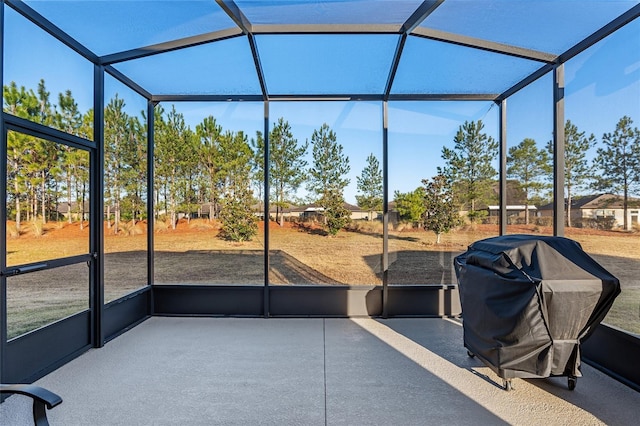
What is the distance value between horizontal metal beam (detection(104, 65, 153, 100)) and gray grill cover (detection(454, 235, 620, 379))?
4.54 meters

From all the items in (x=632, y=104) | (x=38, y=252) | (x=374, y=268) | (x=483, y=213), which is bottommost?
(x=374, y=268)

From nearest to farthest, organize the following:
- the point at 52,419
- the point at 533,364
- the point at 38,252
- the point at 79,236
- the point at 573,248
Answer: the point at 52,419 → the point at 533,364 → the point at 573,248 → the point at 38,252 → the point at 79,236

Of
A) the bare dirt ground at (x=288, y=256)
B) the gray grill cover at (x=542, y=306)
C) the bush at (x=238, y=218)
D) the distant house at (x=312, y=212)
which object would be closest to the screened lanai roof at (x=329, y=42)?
the bush at (x=238, y=218)

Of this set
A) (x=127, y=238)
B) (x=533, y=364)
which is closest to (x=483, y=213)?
(x=533, y=364)

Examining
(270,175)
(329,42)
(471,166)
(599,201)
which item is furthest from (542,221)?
(270,175)

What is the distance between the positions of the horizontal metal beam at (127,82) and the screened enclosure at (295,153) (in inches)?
0.8

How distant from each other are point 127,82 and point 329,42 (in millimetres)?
2602

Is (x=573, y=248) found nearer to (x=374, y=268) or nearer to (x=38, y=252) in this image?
(x=374, y=268)

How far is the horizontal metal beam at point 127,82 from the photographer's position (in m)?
3.91

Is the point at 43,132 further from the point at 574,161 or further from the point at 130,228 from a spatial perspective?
the point at 574,161

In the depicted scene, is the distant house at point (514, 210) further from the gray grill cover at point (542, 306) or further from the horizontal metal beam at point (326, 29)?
the horizontal metal beam at point (326, 29)

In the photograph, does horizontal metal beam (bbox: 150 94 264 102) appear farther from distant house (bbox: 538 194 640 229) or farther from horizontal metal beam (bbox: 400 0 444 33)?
distant house (bbox: 538 194 640 229)

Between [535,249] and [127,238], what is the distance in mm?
4636

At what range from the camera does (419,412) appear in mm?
2420
